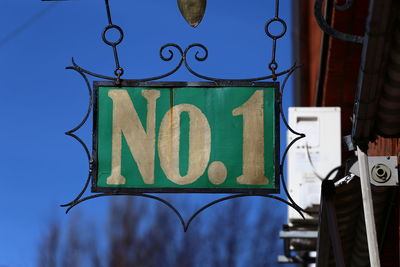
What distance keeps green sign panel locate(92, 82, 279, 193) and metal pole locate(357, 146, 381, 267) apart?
452mm

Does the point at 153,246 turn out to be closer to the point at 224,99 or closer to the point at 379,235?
the point at 379,235

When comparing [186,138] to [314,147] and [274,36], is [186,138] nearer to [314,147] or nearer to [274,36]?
[274,36]

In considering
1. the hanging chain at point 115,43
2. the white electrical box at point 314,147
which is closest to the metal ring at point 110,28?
the hanging chain at point 115,43

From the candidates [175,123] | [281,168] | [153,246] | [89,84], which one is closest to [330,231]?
[281,168]

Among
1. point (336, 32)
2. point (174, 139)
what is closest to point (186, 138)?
point (174, 139)

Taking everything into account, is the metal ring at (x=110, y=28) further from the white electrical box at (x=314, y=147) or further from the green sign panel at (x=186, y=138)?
the white electrical box at (x=314, y=147)

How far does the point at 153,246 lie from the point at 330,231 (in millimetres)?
22960

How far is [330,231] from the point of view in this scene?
5055 millimetres

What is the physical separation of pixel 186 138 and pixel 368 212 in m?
0.97

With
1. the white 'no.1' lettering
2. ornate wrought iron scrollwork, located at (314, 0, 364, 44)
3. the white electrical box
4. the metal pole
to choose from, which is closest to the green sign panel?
the white 'no.1' lettering

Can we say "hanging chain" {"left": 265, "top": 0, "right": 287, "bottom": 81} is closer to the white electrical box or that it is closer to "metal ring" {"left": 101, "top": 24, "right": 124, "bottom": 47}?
"metal ring" {"left": 101, "top": 24, "right": 124, "bottom": 47}

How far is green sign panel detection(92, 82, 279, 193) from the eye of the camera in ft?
14.9

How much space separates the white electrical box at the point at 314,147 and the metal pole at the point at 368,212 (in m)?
3.99

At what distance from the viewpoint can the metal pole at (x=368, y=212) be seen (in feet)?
13.4
